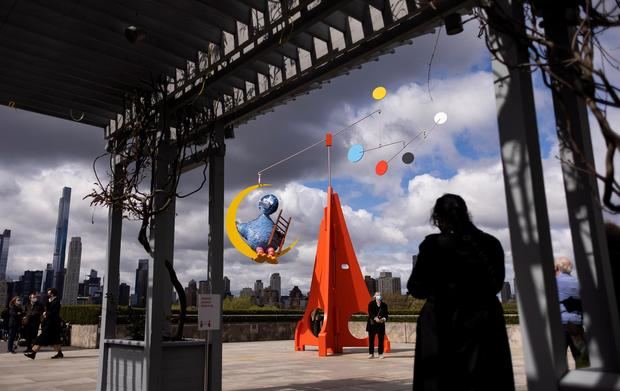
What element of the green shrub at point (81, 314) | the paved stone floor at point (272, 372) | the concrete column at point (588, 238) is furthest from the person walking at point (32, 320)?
the concrete column at point (588, 238)

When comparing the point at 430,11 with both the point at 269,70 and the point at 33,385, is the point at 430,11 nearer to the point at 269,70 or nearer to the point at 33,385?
the point at 269,70

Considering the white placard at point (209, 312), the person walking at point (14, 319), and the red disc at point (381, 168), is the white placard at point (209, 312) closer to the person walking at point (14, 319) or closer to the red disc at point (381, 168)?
the red disc at point (381, 168)

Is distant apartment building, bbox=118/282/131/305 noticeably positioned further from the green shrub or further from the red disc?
Result: the red disc

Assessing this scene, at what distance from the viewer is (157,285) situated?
520 centimetres

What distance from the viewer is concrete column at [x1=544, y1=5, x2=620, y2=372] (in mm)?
2240

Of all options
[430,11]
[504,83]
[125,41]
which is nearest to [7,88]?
[125,41]

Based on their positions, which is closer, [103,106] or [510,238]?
[510,238]

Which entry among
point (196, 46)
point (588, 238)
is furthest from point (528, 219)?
point (196, 46)

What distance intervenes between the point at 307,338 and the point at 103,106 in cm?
897

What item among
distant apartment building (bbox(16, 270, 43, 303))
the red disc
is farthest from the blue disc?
distant apartment building (bbox(16, 270, 43, 303))

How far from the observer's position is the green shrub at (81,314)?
1459 cm

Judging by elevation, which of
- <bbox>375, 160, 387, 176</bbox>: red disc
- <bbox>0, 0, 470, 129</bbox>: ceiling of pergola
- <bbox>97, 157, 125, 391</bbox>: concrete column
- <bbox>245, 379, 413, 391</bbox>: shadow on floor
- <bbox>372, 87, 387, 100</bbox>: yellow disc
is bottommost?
<bbox>245, 379, 413, 391</bbox>: shadow on floor

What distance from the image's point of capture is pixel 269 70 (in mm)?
5441

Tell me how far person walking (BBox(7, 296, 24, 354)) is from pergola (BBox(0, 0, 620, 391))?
8539 millimetres
